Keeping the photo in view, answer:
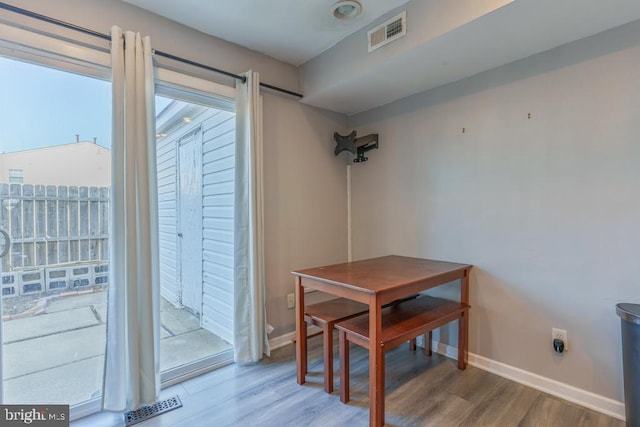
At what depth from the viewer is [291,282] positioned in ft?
9.23

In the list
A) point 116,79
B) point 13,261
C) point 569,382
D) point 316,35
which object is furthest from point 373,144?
point 13,261

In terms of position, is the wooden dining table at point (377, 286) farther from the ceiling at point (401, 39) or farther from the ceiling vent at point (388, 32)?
the ceiling vent at point (388, 32)

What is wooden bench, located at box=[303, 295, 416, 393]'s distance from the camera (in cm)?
199

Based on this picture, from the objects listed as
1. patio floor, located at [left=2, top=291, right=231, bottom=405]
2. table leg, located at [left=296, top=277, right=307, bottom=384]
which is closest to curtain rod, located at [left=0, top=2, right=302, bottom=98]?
patio floor, located at [left=2, top=291, right=231, bottom=405]

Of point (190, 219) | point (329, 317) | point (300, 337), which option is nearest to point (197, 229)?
point (190, 219)

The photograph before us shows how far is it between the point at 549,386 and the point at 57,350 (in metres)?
3.01

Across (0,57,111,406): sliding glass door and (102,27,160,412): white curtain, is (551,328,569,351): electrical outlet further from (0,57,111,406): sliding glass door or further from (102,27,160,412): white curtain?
(0,57,111,406): sliding glass door

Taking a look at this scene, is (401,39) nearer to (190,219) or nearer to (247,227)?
(247,227)

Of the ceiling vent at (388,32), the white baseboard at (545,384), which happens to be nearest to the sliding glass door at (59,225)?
the ceiling vent at (388,32)

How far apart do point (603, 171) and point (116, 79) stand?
112 inches

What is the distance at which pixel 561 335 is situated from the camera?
6.31 feet

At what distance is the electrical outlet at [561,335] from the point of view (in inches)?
75.2

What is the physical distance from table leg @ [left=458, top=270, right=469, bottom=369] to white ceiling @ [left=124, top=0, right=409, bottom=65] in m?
1.96

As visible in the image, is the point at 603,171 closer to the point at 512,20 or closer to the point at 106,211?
the point at 512,20
